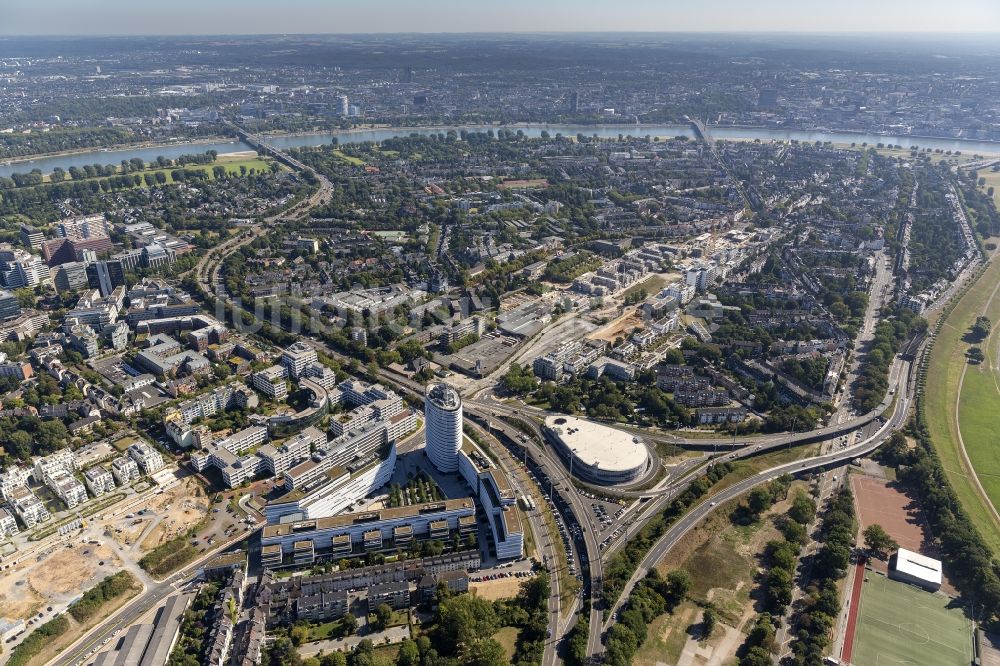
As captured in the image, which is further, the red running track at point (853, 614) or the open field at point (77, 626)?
the red running track at point (853, 614)

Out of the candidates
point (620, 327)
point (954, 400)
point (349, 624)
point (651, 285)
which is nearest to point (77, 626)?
point (349, 624)

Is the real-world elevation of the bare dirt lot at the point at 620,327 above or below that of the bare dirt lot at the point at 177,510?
above

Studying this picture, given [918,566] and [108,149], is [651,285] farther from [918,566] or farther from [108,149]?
[108,149]

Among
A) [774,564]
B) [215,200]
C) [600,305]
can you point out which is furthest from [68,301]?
[774,564]

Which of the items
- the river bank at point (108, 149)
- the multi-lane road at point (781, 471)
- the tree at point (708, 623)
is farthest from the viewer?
the river bank at point (108, 149)

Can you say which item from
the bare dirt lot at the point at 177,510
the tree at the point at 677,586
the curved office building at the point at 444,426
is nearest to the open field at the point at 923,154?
the curved office building at the point at 444,426

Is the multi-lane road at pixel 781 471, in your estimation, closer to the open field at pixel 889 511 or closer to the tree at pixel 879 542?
the open field at pixel 889 511

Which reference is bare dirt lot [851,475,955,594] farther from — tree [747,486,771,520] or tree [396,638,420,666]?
tree [396,638,420,666]

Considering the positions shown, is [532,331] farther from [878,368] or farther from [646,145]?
[646,145]
